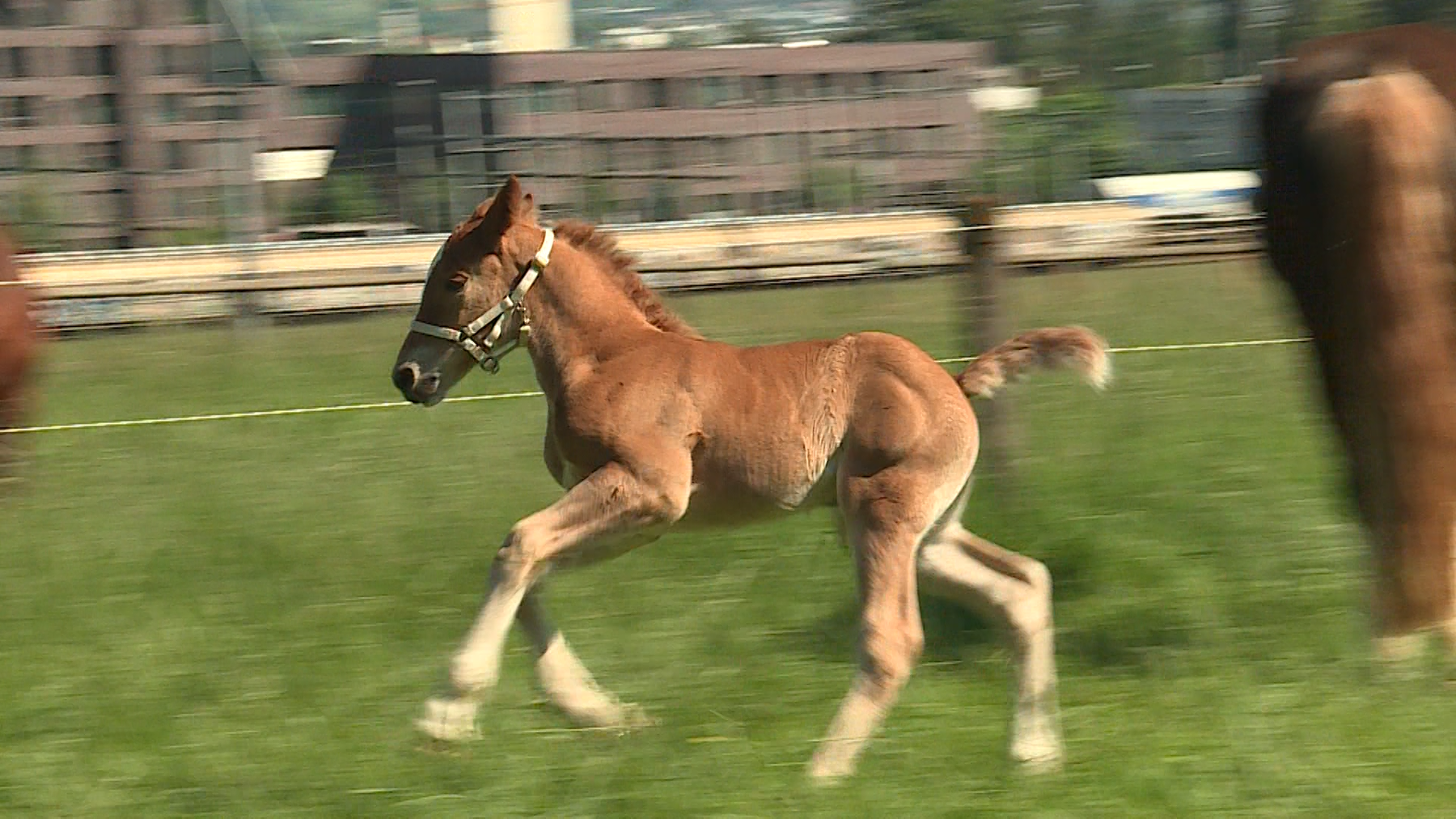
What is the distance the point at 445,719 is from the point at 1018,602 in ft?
4.42

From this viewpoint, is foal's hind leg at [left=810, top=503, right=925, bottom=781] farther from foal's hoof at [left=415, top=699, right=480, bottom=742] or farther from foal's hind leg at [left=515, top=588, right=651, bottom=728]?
foal's hoof at [left=415, top=699, right=480, bottom=742]

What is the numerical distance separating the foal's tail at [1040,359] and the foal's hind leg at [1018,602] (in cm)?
36

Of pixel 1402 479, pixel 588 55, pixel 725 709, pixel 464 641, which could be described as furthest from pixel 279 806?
pixel 588 55

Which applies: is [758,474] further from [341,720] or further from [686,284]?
[686,284]

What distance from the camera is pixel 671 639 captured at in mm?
5082

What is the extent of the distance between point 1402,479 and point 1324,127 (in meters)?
0.90

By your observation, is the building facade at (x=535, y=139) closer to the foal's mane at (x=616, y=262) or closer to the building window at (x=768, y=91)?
the building window at (x=768, y=91)

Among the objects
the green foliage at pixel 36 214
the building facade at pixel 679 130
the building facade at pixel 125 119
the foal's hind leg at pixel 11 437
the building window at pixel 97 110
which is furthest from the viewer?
the building window at pixel 97 110

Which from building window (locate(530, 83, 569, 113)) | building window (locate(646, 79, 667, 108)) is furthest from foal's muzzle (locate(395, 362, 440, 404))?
building window (locate(646, 79, 667, 108))

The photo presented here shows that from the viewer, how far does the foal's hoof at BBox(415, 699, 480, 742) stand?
4.06 metres

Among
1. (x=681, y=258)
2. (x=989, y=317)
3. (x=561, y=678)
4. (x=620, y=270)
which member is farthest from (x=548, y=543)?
(x=681, y=258)

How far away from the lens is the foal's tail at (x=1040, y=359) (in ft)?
13.9

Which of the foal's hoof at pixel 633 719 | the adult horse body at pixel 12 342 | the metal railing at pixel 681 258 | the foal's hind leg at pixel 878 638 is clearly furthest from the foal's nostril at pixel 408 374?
the metal railing at pixel 681 258

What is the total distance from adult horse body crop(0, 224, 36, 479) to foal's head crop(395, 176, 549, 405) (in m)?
2.45
